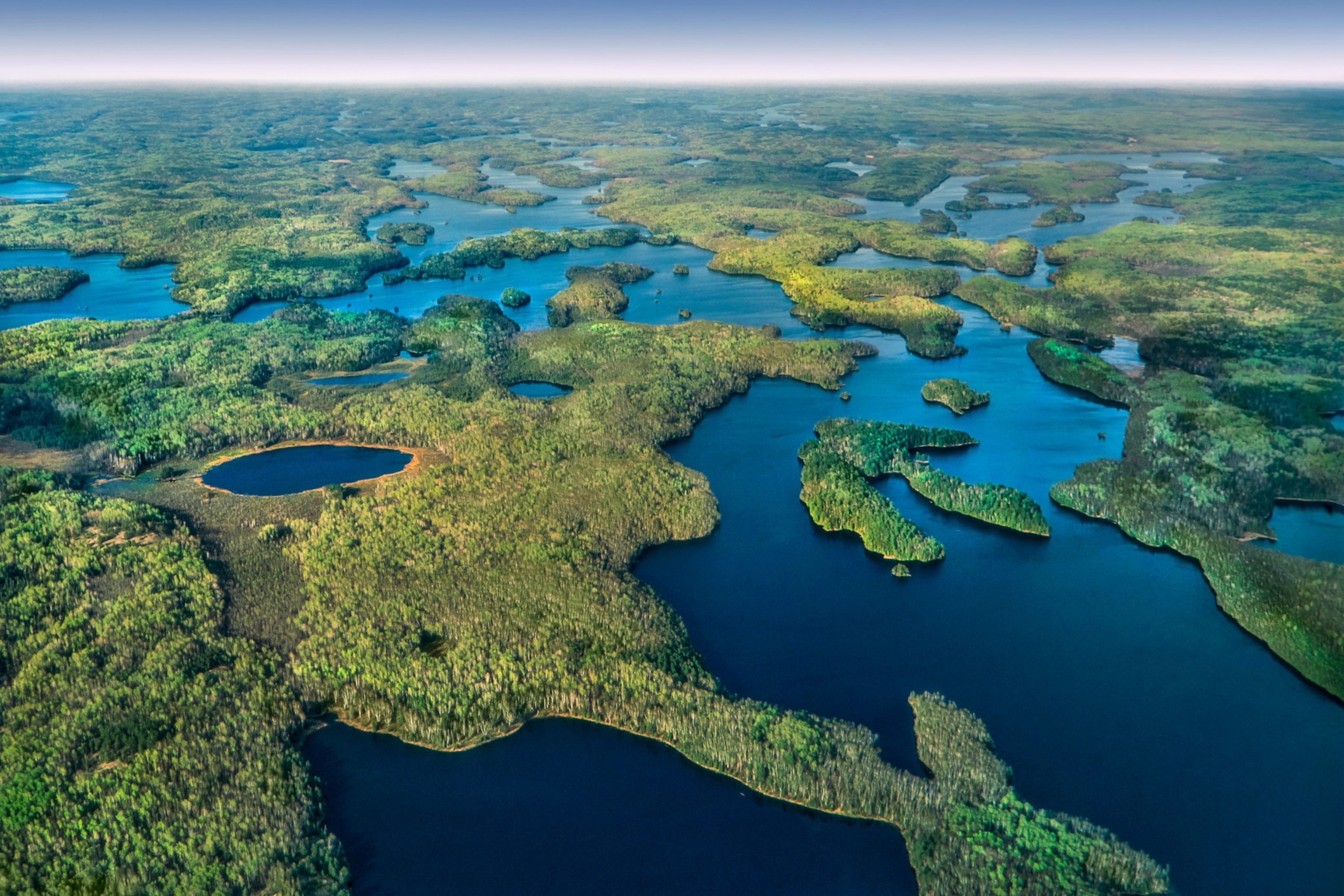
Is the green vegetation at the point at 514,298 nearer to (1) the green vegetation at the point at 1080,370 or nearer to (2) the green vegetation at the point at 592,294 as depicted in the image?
(2) the green vegetation at the point at 592,294

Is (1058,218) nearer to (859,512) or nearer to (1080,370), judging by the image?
(1080,370)

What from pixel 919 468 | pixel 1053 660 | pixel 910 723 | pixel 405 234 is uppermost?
pixel 405 234

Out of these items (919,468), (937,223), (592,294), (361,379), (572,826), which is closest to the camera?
(572,826)

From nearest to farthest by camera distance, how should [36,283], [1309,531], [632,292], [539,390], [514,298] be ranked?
[1309,531] < [539,390] < [514,298] < [36,283] < [632,292]

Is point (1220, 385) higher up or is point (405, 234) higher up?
point (405, 234)

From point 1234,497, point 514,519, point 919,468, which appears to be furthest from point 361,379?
point 1234,497

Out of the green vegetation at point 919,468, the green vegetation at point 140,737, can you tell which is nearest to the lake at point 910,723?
the green vegetation at point 919,468

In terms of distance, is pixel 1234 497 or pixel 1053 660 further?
pixel 1234 497

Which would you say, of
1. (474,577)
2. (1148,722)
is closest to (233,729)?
(474,577)
